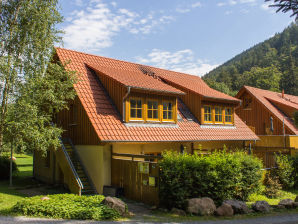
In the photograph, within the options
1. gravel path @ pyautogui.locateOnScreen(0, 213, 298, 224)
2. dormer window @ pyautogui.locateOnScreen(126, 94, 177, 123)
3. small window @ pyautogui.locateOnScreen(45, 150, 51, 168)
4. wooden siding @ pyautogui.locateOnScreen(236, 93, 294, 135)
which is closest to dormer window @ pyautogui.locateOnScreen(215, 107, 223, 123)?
dormer window @ pyautogui.locateOnScreen(126, 94, 177, 123)

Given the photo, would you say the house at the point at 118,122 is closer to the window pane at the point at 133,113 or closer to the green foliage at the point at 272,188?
the window pane at the point at 133,113

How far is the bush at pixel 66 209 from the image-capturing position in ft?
31.6

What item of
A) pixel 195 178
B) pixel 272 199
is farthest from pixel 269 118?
pixel 195 178

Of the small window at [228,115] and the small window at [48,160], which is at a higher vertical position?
the small window at [228,115]

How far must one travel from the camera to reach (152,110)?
52.5 ft

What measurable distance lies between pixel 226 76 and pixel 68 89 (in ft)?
285

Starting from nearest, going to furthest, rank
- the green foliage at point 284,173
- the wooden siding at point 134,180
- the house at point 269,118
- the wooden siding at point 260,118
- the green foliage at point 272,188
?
the wooden siding at point 134,180 < the green foliage at point 272,188 < the green foliage at point 284,173 < the house at point 269,118 < the wooden siding at point 260,118

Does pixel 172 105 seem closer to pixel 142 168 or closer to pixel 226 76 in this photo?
pixel 142 168

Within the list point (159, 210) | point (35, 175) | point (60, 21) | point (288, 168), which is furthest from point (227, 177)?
point (35, 175)

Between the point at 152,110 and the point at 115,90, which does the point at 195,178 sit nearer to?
the point at 152,110

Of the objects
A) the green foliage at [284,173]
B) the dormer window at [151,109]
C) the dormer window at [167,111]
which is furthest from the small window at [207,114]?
the green foliage at [284,173]

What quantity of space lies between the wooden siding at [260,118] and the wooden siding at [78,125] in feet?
67.7

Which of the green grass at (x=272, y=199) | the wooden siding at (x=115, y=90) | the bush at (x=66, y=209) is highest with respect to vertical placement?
the wooden siding at (x=115, y=90)

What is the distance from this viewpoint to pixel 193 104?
1962 cm
